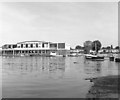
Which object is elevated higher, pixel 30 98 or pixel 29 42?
pixel 29 42

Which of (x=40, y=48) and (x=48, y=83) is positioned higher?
(x=40, y=48)

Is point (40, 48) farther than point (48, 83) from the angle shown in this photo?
Yes

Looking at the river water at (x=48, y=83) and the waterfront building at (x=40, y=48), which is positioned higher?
the waterfront building at (x=40, y=48)

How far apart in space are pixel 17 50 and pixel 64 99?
18628 cm

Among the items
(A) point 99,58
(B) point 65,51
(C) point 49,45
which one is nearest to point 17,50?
(C) point 49,45

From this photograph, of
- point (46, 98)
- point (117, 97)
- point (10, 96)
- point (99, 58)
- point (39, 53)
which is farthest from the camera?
point (39, 53)

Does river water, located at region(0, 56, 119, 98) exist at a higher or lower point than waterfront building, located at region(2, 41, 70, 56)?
lower

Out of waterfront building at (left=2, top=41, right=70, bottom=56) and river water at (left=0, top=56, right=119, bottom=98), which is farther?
waterfront building at (left=2, top=41, right=70, bottom=56)

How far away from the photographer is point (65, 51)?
19338 centimetres

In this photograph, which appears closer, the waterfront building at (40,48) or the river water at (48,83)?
the river water at (48,83)

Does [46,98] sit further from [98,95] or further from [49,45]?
[49,45]

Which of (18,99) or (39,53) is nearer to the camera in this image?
(18,99)

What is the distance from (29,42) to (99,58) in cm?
10021

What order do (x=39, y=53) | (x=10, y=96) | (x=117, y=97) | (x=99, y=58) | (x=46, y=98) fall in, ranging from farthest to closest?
(x=39, y=53), (x=99, y=58), (x=10, y=96), (x=46, y=98), (x=117, y=97)
